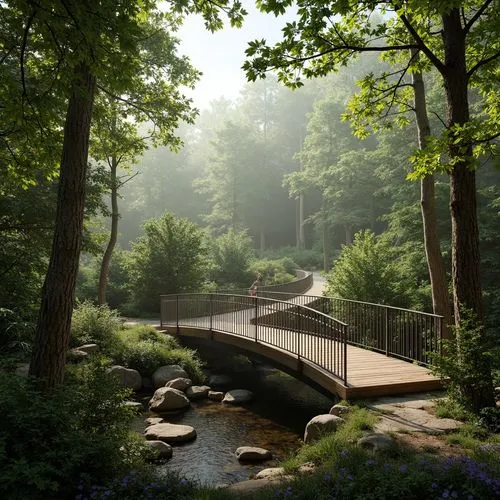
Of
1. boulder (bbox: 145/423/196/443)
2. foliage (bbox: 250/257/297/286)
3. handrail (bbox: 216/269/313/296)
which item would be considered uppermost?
foliage (bbox: 250/257/297/286)

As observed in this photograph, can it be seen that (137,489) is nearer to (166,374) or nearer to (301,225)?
(166,374)

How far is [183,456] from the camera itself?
25.6 feet

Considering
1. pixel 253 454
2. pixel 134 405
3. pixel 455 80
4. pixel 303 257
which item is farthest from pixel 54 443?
pixel 303 257

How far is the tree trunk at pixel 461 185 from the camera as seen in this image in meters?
6.31

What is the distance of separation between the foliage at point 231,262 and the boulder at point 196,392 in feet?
47.3

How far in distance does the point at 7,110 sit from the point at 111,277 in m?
18.3

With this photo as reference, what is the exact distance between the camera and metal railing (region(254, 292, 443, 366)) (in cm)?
907

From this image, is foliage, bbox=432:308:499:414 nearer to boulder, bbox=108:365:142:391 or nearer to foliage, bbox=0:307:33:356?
boulder, bbox=108:365:142:391

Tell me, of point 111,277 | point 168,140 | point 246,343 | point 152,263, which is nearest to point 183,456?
point 246,343

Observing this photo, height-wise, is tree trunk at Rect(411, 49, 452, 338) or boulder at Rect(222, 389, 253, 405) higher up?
tree trunk at Rect(411, 49, 452, 338)

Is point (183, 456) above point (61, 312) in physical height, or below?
below

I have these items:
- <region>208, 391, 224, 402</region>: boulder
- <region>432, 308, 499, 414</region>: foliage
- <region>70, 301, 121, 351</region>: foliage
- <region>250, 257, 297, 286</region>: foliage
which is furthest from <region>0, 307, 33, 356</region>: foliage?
<region>250, 257, 297, 286</region>: foliage

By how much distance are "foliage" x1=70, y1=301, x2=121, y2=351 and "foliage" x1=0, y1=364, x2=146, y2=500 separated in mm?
6961

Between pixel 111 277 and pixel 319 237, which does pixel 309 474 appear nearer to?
pixel 111 277
